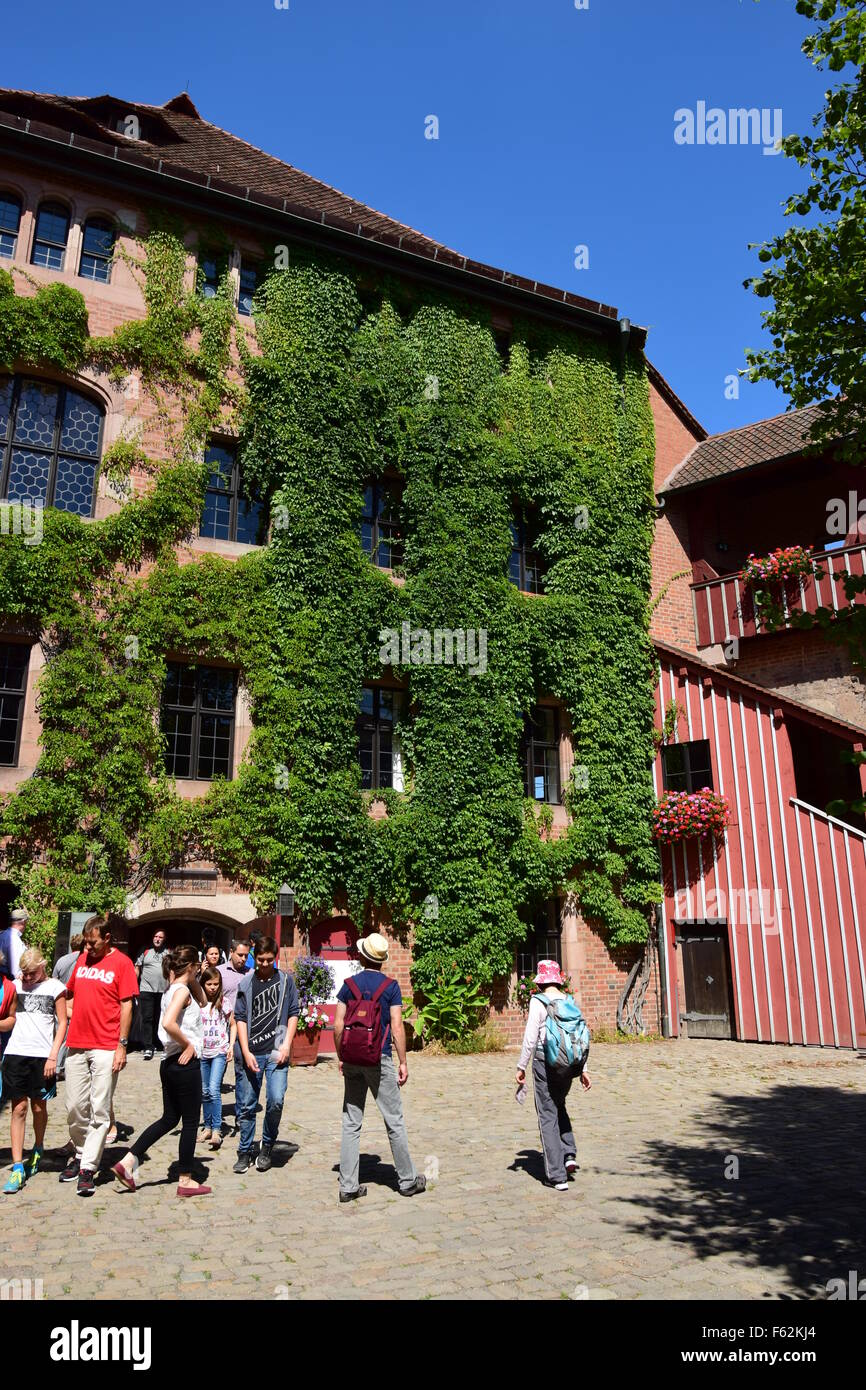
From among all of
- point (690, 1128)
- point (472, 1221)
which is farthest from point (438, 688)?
point (472, 1221)

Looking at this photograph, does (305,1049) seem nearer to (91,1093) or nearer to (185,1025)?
(185,1025)

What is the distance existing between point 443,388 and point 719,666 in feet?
25.7

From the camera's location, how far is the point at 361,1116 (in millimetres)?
6555

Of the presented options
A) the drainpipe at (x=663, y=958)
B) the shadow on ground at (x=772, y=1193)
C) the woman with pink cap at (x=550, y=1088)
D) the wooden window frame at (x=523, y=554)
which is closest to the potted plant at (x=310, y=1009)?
the shadow on ground at (x=772, y=1193)

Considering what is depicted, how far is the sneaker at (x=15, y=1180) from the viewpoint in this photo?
6684 mm

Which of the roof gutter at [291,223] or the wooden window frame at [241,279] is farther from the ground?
the roof gutter at [291,223]

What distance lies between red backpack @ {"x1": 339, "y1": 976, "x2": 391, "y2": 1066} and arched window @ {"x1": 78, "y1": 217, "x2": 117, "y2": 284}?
525 inches

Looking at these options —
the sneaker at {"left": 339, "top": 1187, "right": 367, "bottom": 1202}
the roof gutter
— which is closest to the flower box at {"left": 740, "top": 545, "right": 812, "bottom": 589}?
the roof gutter

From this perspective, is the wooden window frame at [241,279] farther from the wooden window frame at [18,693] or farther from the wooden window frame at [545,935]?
the wooden window frame at [545,935]

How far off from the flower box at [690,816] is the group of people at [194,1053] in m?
10.2

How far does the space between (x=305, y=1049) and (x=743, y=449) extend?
49.5 ft

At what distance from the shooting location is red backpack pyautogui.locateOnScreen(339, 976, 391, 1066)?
653 centimetres

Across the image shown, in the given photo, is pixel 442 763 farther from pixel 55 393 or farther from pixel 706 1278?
pixel 706 1278

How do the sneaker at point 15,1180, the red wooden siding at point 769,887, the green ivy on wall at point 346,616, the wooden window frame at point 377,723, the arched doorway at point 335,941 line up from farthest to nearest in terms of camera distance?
the wooden window frame at point 377,723 < the red wooden siding at point 769,887 < the arched doorway at point 335,941 < the green ivy on wall at point 346,616 < the sneaker at point 15,1180
